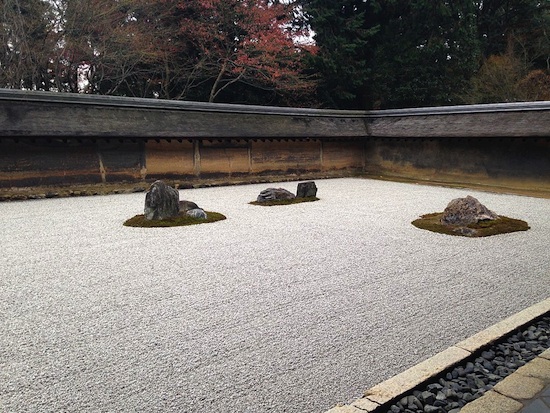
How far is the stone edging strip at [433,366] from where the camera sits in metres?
1.93

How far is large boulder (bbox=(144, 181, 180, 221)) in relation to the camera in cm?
630

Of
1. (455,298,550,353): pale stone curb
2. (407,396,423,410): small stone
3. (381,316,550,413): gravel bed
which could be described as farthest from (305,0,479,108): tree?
(407,396,423,410): small stone

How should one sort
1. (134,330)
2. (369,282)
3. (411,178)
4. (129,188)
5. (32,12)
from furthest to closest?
(411,178) → (32,12) → (129,188) → (369,282) → (134,330)

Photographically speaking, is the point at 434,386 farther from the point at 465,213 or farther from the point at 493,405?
the point at 465,213

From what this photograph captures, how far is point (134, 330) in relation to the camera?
9.09 feet

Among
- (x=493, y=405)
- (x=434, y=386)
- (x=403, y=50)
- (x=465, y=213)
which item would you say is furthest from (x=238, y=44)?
(x=493, y=405)

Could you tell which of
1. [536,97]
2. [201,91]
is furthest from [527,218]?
[201,91]

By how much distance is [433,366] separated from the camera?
225 centimetres

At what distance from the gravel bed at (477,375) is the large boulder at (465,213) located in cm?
317

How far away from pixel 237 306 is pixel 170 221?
11.1ft

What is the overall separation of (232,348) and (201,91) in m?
14.7

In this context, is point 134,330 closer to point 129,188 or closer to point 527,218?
point 527,218

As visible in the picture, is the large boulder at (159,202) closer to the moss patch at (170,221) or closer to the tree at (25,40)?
the moss patch at (170,221)

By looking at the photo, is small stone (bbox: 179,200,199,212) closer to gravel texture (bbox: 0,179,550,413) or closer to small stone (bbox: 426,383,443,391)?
gravel texture (bbox: 0,179,550,413)
